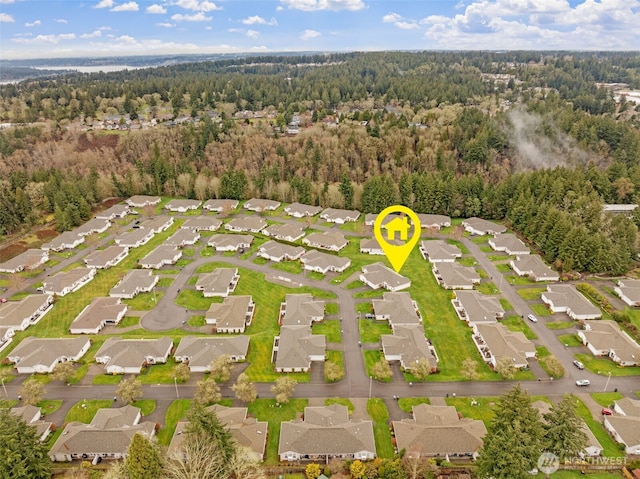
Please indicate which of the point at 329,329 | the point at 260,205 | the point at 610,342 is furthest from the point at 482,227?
the point at 260,205

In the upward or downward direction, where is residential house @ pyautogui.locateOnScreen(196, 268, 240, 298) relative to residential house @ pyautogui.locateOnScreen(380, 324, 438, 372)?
upward

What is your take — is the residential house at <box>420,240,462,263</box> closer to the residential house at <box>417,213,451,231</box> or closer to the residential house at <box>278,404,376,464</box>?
the residential house at <box>417,213,451,231</box>

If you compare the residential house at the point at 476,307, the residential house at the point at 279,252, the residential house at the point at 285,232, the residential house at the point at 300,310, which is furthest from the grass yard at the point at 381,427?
→ the residential house at the point at 285,232

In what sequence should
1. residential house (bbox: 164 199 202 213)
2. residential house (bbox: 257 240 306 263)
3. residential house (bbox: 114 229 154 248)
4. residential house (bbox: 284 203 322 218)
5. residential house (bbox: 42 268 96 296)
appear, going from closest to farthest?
residential house (bbox: 42 268 96 296) → residential house (bbox: 257 240 306 263) → residential house (bbox: 114 229 154 248) → residential house (bbox: 284 203 322 218) → residential house (bbox: 164 199 202 213)

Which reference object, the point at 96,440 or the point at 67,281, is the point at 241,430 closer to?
the point at 96,440

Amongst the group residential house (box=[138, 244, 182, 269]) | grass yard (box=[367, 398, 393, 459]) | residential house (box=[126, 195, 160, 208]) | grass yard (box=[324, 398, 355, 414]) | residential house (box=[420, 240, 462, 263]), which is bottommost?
grass yard (box=[367, 398, 393, 459])

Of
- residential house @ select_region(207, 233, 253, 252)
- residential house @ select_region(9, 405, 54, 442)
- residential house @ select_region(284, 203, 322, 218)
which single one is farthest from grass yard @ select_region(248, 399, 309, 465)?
residential house @ select_region(284, 203, 322, 218)
